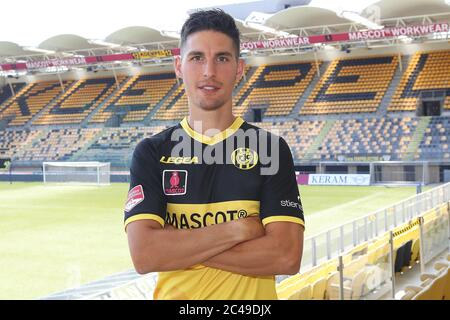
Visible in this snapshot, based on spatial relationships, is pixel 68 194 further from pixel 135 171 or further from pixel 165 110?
pixel 135 171

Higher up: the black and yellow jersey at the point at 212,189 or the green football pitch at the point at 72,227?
the black and yellow jersey at the point at 212,189

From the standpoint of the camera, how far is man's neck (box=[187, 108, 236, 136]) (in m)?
1.72

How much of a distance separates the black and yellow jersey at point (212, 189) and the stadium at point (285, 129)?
341 centimetres

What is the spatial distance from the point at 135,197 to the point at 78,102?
1208 inches

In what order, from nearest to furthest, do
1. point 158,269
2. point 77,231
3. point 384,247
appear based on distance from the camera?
1. point 158,269
2. point 384,247
3. point 77,231

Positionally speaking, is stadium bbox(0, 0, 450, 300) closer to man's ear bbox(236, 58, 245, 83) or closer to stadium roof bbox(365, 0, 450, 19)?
stadium roof bbox(365, 0, 450, 19)

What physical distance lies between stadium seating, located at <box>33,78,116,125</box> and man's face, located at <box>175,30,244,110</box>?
94.6 ft

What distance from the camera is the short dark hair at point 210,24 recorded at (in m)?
1.68

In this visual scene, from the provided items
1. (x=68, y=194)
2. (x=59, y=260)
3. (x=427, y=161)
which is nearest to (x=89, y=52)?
(x=68, y=194)

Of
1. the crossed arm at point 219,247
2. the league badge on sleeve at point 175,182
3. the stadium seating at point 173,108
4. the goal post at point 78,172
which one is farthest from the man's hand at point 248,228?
the stadium seating at point 173,108

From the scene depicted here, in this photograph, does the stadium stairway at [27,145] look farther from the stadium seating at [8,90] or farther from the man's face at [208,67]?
the man's face at [208,67]
